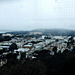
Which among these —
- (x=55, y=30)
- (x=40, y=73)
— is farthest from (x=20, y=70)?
(x=55, y=30)

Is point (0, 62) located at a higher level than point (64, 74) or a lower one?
lower

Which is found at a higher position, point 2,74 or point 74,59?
point 74,59

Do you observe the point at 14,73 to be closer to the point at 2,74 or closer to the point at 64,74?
the point at 2,74

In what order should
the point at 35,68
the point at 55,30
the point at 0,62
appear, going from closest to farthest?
the point at 35,68 → the point at 0,62 → the point at 55,30

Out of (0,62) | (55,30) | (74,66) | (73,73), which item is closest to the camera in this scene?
(73,73)

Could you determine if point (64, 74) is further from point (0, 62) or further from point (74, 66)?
point (0, 62)

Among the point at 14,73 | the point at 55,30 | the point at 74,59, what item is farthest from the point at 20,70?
the point at 55,30

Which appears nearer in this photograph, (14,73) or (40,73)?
(40,73)

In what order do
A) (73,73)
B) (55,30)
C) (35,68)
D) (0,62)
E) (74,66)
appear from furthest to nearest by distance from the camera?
(55,30)
(0,62)
(35,68)
(74,66)
(73,73)

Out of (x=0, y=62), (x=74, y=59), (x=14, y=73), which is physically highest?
(x=74, y=59)
